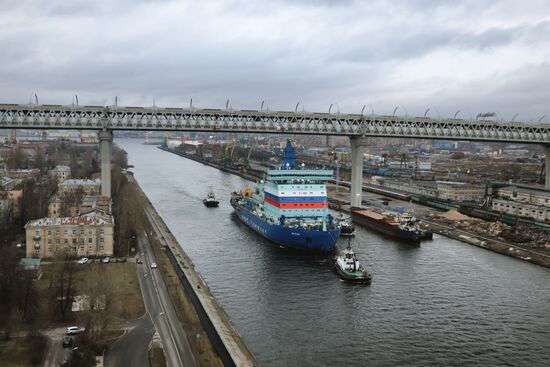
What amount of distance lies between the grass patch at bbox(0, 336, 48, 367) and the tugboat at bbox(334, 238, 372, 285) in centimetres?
1833

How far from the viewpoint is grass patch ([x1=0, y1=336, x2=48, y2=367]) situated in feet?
63.5

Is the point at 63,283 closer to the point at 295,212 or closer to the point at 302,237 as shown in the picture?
the point at 302,237

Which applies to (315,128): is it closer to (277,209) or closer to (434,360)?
(277,209)

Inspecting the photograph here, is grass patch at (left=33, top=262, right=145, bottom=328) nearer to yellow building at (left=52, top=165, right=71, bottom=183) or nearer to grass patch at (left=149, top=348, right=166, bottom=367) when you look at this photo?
grass patch at (left=149, top=348, right=166, bottom=367)

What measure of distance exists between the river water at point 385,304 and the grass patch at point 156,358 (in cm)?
437

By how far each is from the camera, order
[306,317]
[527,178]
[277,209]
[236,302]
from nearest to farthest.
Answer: [306,317] < [236,302] < [277,209] < [527,178]

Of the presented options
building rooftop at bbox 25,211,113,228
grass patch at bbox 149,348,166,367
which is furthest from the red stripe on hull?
grass patch at bbox 149,348,166,367

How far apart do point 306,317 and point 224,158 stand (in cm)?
12475

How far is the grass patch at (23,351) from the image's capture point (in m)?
19.3

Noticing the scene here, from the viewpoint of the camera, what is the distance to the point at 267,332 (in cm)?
2484

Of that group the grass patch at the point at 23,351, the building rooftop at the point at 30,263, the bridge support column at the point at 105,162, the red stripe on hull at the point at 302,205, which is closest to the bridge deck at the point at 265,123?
the bridge support column at the point at 105,162

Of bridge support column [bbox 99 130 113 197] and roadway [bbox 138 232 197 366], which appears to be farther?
bridge support column [bbox 99 130 113 197]

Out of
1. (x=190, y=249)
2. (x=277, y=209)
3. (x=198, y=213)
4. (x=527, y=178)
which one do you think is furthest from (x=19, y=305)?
(x=527, y=178)

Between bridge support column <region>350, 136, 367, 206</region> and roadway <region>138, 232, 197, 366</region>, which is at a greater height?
bridge support column <region>350, 136, 367, 206</region>
